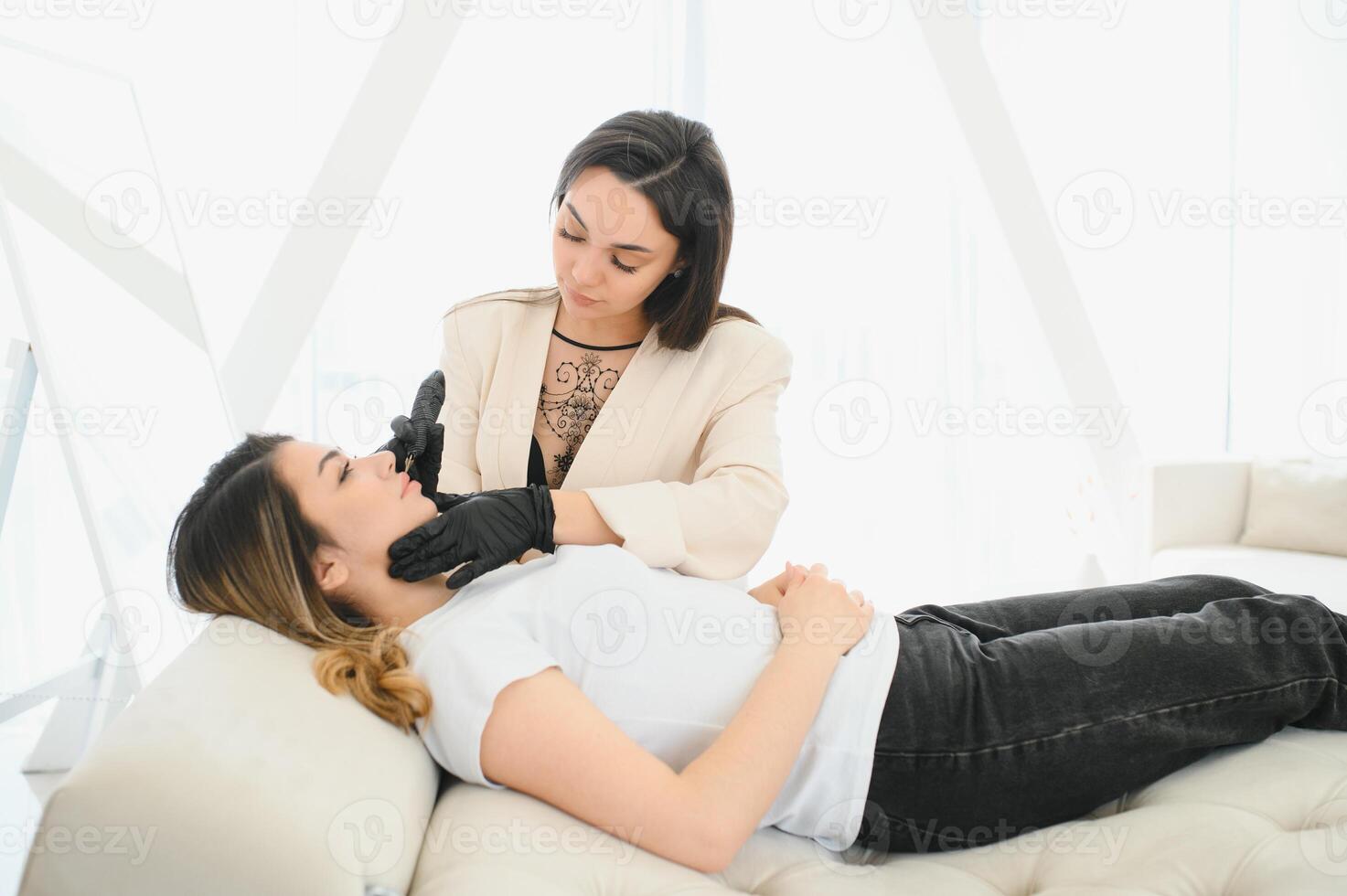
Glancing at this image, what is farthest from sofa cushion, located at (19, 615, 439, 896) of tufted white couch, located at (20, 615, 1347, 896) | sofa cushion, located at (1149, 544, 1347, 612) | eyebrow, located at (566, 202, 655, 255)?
sofa cushion, located at (1149, 544, 1347, 612)

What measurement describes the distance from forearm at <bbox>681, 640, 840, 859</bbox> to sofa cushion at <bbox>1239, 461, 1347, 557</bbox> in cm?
244

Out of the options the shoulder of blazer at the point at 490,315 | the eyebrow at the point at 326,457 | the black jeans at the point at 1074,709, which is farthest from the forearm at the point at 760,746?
the shoulder of blazer at the point at 490,315

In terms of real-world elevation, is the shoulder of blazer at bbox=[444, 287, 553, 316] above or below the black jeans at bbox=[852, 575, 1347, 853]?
above

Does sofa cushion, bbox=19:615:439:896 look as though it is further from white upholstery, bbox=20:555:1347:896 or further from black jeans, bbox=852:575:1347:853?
black jeans, bbox=852:575:1347:853

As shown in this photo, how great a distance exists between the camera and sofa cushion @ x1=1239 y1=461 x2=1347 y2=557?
2809 mm

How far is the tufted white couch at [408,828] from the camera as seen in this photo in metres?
0.77

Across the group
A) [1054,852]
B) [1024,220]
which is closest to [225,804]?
[1054,852]

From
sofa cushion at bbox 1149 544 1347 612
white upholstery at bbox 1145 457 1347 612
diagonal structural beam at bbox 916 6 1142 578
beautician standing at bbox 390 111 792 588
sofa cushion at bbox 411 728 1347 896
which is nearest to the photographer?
sofa cushion at bbox 411 728 1347 896

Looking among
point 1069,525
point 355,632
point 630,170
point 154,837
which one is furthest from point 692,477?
point 1069,525

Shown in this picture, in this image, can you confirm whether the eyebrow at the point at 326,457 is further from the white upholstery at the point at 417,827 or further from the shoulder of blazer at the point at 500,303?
the shoulder of blazer at the point at 500,303

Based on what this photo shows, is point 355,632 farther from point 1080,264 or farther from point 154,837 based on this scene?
point 1080,264

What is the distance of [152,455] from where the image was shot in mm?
2172

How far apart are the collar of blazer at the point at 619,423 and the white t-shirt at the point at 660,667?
49cm

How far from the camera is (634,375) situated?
170 centimetres
